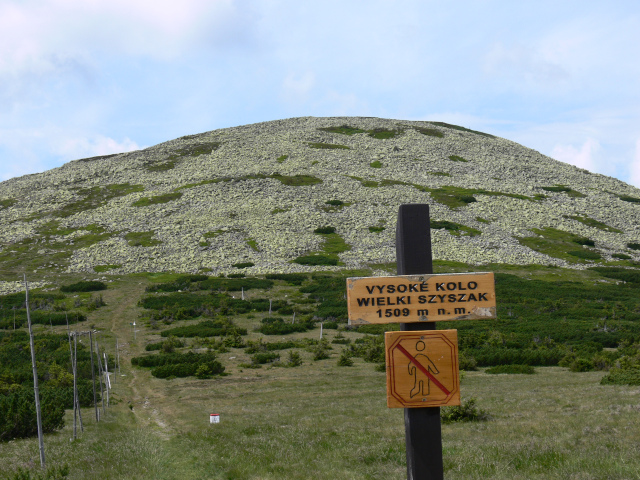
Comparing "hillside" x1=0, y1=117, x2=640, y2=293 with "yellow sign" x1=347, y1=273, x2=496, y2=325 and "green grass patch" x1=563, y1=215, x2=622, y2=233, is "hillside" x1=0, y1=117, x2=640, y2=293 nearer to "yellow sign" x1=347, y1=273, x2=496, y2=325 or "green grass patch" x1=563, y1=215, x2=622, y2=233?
"green grass patch" x1=563, y1=215, x2=622, y2=233

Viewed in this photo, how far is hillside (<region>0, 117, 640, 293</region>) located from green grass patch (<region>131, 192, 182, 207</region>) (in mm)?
413

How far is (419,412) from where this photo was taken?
20.0 feet

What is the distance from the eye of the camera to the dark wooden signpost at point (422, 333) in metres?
6.00

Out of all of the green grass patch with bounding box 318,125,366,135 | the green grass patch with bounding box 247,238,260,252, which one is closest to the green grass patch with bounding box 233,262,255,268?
the green grass patch with bounding box 247,238,260,252

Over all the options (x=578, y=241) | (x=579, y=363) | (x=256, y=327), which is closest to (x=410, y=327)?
(x=579, y=363)

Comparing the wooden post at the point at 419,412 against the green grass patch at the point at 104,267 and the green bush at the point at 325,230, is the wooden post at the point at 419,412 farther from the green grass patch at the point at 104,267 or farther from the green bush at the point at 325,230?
the green bush at the point at 325,230

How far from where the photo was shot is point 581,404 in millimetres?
15797

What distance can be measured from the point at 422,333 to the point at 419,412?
95cm

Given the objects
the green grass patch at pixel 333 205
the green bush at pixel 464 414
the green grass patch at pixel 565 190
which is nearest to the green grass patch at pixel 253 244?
the green grass patch at pixel 333 205

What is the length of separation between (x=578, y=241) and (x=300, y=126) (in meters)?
84.0

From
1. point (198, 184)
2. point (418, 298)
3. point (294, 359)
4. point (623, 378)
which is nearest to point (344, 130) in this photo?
point (198, 184)

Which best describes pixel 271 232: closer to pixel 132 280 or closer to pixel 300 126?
pixel 132 280

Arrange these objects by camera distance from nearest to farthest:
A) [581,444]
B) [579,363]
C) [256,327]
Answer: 1. [581,444]
2. [579,363]
3. [256,327]

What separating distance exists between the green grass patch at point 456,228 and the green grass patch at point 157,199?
46227 millimetres
